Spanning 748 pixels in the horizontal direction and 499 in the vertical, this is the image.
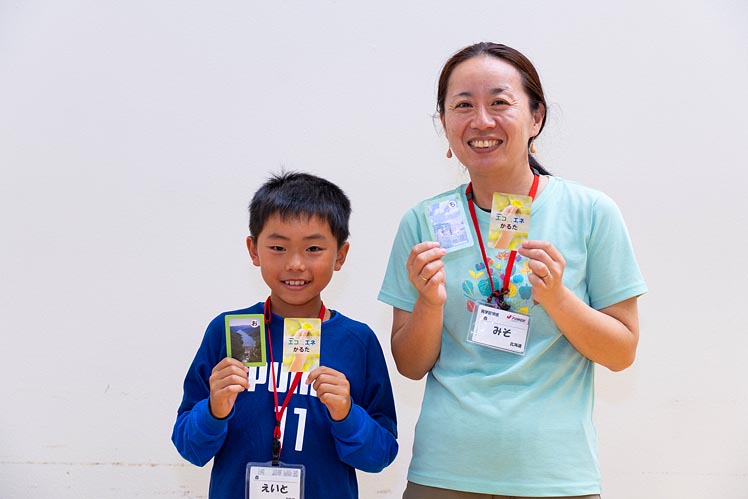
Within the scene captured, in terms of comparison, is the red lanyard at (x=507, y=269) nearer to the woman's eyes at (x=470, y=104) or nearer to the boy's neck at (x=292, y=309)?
the woman's eyes at (x=470, y=104)

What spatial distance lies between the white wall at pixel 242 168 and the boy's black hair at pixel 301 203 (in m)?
1.26

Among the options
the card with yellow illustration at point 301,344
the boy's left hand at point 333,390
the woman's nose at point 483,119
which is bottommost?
the boy's left hand at point 333,390

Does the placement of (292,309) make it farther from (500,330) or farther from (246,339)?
(500,330)

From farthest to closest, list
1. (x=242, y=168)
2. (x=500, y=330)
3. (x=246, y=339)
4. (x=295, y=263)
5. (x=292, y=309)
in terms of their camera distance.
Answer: (x=242, y=168) → (x=292, y=309) → (x=295, y=263) → (x=246, y=339) → (x=500, y=330)

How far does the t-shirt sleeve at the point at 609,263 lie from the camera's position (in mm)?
1896

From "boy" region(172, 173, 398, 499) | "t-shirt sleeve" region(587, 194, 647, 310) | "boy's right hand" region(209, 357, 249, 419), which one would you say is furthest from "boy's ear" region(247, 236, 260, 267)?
"t-shirt sleeve" region(587, 194, 647, 310)

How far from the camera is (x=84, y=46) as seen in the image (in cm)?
358

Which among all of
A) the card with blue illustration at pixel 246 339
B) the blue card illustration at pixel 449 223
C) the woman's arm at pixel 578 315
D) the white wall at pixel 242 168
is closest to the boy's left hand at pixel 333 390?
the card with blue illustration at pixel 246 339

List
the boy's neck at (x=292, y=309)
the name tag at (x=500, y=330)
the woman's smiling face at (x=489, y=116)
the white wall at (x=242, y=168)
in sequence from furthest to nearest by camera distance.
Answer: the white wall at (x=242, y=168) → the boy's neck at (x=292, y=309) → the woman's smiling face at (x=489, y=116) → the name tag at (x=500, y=330)

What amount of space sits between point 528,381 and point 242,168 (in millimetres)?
2142

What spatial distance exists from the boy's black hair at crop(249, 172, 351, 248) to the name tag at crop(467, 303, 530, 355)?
Answer: 1.82 ft

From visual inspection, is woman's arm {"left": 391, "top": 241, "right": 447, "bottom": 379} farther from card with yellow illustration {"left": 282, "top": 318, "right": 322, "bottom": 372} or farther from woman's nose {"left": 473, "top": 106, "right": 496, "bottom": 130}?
woman's nose {"left": 473, "top": 106, "right": 496, "bottom": 130}

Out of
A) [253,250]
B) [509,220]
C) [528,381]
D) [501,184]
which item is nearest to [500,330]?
[528,381]

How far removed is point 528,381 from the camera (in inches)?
73.0
